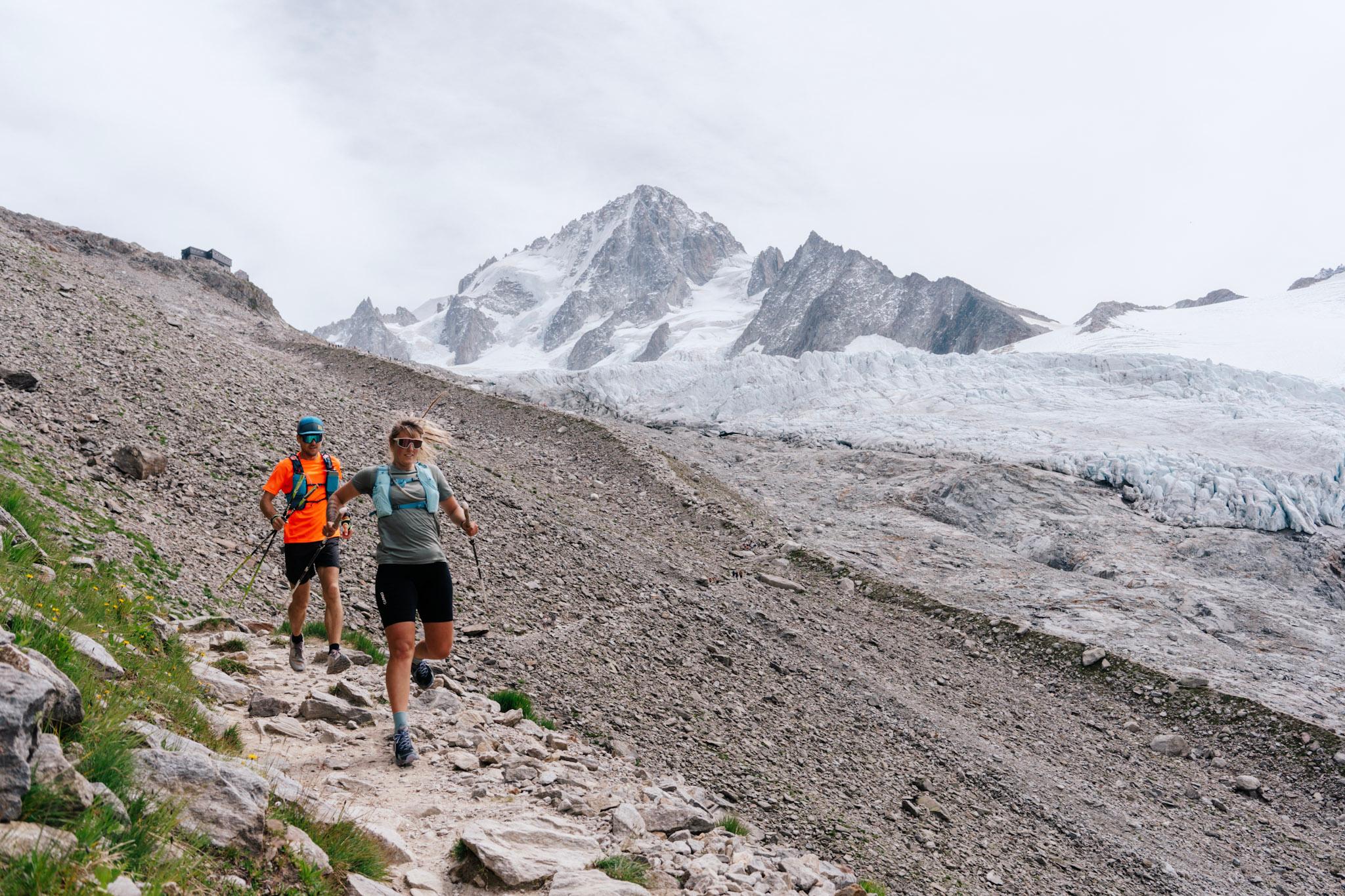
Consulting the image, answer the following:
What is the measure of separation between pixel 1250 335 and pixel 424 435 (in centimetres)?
6474

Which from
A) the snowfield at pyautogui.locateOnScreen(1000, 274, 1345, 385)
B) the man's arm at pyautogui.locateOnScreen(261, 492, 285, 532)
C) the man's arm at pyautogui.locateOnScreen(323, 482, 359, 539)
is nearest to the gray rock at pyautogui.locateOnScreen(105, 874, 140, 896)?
the man's arm at pyautogui.locateOnScreen(323, 482, 359, 539)

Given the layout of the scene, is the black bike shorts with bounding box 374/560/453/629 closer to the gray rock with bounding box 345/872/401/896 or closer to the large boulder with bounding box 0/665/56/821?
the gray rock with bounding box 345/872/401/896

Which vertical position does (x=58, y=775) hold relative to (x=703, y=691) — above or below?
above

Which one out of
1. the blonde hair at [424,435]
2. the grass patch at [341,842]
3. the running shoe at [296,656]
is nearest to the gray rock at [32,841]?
the grass patch at [341,842]

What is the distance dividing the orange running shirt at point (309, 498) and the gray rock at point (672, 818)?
166 inches

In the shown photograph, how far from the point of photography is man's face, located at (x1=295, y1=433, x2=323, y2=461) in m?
7.76

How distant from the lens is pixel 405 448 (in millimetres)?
6547

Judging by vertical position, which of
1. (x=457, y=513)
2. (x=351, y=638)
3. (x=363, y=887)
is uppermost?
(x=457, y=513)

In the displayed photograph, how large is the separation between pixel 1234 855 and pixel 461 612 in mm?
11023

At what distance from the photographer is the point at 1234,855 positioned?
1047cm

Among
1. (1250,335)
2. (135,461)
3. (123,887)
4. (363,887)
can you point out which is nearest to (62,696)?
(123,887)

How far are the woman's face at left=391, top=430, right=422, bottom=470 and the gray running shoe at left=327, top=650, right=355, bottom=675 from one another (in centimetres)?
242

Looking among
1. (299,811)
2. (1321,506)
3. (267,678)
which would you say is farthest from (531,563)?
(1321,506)

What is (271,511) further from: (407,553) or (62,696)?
(62,696)
